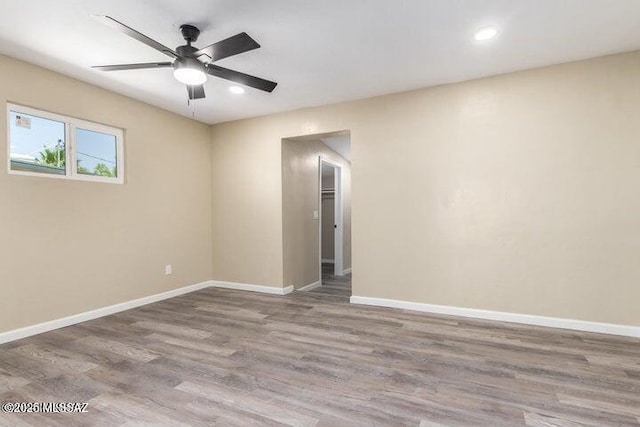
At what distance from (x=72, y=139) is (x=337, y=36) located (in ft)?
9.88

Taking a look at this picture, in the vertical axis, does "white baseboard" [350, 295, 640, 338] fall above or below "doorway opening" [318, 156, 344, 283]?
below

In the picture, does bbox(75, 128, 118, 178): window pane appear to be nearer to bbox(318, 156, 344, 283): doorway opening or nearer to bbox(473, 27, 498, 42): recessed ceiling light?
bbox(318, 156, 344, 283): doorway opening

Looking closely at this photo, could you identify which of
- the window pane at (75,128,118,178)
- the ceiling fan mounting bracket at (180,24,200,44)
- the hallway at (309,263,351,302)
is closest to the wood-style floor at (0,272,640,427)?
the hallway at (309,263,351,302)

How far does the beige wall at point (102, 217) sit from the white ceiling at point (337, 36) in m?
0.36

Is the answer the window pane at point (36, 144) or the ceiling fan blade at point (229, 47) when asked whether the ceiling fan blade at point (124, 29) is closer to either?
the ceiling fan blade at point (229, 47)

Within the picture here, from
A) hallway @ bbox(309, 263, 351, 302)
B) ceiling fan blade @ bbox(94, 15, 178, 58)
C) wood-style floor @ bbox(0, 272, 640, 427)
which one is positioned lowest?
hallway @ bbox(309, 263, 351, 302)

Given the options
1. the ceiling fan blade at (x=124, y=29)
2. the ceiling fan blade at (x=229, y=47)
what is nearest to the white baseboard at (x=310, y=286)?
the ceiling fan blade at (x=229, y=47)

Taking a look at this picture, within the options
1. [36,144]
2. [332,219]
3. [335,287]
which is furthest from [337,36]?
[332,219]

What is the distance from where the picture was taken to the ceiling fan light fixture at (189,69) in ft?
7.73

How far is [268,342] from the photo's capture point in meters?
2.92

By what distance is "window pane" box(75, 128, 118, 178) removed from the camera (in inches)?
140

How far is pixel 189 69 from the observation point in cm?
236

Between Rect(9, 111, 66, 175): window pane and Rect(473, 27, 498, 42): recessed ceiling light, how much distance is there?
13.5ft

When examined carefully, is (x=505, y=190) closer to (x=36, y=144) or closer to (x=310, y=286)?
(x=310, y=286)
